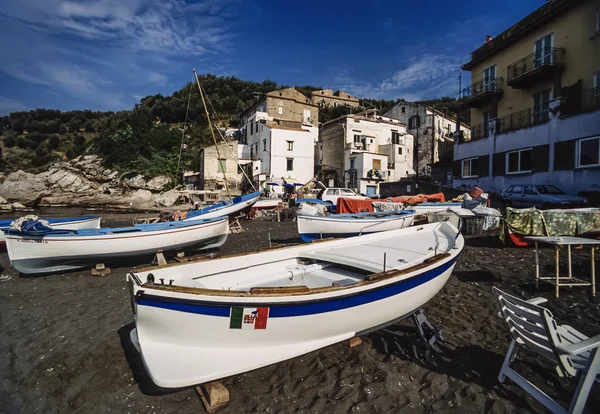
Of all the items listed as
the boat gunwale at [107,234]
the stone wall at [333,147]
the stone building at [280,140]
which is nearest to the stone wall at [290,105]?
the stone building at [280,140]

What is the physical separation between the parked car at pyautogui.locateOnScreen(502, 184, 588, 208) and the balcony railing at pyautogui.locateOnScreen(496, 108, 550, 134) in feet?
15.0

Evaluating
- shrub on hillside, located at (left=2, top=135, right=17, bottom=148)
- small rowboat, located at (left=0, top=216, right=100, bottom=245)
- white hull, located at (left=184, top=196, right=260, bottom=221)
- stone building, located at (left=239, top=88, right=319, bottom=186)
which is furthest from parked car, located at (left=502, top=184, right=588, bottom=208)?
shrub on hillside, located at (left=2, top=135, right=17, bottom=148)

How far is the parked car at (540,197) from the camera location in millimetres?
13977

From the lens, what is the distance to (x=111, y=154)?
37.5m

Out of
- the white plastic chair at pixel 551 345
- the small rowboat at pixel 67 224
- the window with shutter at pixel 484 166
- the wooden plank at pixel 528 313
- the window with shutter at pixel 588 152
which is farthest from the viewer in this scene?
the window with shutter at pixel 484 166

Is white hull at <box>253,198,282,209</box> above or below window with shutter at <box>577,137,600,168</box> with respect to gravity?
below

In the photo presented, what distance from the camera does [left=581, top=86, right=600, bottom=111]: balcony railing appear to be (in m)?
15.6

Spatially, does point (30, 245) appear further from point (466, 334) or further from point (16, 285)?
point (466, 334)

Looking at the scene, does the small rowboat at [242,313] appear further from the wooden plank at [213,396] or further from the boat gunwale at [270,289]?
the wooden plank at [213,396]

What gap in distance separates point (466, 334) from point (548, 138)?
18396 millimetres

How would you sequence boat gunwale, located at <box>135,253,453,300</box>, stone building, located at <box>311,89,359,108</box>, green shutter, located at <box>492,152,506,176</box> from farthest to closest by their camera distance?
stone building, located at <box>311,89,359,108</box>
green shutter, located at <box>492,152,506,176</box>
boat gunwale, located at <box>135,253,453,300</box>

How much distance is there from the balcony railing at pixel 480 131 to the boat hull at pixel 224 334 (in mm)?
24181

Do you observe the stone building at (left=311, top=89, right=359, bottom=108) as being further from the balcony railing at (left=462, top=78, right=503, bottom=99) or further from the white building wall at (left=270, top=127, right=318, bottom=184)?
the balcony railing at (left=462, top=78, right=503, bottom=99)

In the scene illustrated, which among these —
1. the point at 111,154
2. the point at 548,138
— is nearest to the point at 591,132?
the point at 548,138
